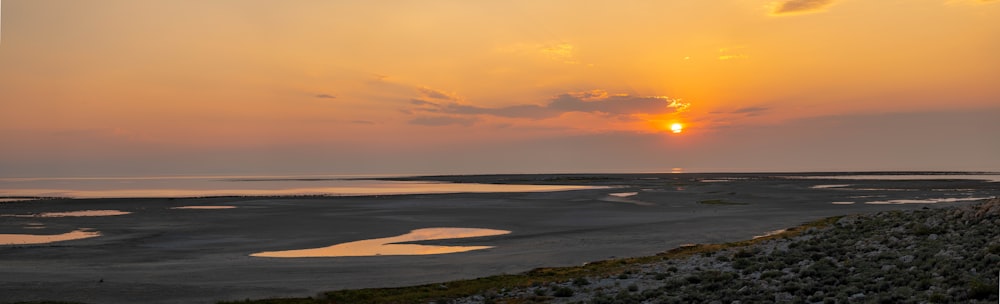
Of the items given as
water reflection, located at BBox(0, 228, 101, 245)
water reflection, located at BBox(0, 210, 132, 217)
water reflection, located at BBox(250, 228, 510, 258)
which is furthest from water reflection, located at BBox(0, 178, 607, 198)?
water reflection, located at BBox(250, 228, 510, 258)

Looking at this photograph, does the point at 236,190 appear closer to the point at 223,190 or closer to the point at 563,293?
the point at 223,190

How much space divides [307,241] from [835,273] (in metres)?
27.2

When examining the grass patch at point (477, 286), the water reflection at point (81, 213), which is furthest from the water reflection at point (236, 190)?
the grass patch at point (477, 286)

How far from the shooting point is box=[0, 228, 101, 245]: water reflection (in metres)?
37.5

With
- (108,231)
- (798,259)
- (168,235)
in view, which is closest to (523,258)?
(798,259)

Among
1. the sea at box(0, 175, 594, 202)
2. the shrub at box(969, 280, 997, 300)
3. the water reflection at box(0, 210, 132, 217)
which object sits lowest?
the water reflection at box(0, 210, 132, 217)

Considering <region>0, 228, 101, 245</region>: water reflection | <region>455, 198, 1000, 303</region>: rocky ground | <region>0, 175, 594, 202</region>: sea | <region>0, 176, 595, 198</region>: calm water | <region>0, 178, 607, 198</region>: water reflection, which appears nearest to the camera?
<region>455, 198, 1000, 303</region>: rocky ground

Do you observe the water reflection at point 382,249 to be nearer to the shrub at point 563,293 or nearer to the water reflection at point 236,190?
the shrub at point 563,293

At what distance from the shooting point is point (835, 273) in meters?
20.5

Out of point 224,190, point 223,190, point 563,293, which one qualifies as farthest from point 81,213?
point 223,190

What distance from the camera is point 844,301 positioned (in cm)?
1700

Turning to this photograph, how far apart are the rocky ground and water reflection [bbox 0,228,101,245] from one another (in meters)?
29.5

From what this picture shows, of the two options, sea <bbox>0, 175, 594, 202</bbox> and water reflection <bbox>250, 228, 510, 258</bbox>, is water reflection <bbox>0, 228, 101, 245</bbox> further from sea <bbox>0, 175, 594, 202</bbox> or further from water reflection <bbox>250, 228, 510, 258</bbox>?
sea <bbox>0, 175, 594, 202</bbox>

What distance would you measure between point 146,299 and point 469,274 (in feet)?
35.4
